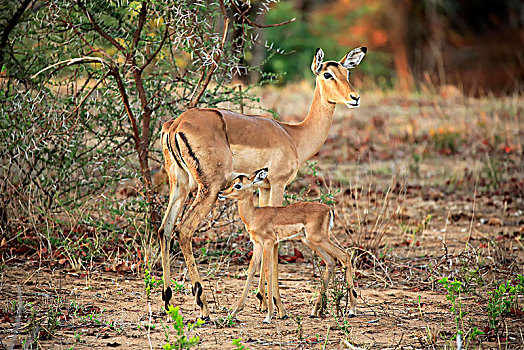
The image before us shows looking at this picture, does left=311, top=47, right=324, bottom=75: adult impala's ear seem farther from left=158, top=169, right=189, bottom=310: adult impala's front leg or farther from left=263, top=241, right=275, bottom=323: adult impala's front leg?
left=263, top=241, right=275, bottom=323: adult impala's front leg

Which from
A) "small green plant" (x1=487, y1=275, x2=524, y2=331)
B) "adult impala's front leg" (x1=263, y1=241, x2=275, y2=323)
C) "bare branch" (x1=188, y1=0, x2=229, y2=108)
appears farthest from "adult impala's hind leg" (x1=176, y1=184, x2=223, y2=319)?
"small green plant" (x1=487, y1=275, x2=524, y2=331)

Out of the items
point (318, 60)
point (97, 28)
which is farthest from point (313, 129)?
point (97, 28)

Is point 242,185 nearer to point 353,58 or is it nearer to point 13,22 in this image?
point 353,58

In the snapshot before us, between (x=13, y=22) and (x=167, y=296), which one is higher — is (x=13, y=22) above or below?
above

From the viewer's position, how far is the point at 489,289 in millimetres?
6434

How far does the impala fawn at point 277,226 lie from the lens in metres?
5.52

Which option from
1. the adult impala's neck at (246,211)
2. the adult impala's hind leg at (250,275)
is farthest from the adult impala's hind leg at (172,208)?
the adult impala's hind leg at (250,275)

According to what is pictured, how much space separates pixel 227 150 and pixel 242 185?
34cm

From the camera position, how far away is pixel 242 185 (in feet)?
18.1

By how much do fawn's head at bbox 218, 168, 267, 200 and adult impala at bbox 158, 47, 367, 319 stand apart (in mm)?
125

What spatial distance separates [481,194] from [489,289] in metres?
4.09

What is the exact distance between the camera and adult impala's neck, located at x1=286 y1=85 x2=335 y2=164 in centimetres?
635

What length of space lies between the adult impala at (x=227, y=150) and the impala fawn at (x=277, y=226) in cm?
21

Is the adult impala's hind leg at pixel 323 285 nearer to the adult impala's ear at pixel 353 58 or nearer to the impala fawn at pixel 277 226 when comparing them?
the impala fawn at pixel 277 226
